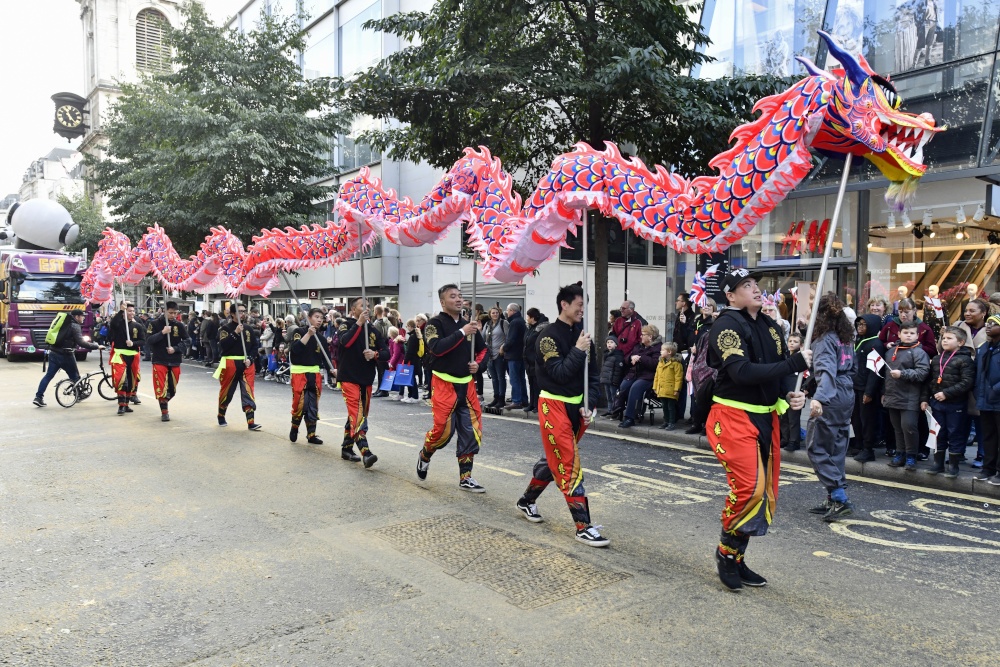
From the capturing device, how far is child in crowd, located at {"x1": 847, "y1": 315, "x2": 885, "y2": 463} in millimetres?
7887

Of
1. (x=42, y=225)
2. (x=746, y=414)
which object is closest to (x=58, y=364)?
(x=746, y=414)

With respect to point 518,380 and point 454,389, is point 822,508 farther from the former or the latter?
point 518,380

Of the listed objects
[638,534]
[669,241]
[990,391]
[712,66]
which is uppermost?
[712,66]

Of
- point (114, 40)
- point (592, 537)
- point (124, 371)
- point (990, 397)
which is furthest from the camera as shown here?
point (114, 40)

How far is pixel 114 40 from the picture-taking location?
202 ft

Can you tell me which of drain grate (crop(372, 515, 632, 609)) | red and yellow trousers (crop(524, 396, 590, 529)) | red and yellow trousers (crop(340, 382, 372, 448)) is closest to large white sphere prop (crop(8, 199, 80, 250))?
red and yellow trousers (crop(340, 382, 372, 448))

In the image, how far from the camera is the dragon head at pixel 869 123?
464 centimetres

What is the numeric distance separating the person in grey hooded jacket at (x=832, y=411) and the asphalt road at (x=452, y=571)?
10.2 inches

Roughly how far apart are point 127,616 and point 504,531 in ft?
Result: 8.58

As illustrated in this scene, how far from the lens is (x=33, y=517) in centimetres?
600

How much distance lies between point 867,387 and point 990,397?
1307 millimetres

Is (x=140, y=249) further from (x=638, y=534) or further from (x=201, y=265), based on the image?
(x=638, y=534)

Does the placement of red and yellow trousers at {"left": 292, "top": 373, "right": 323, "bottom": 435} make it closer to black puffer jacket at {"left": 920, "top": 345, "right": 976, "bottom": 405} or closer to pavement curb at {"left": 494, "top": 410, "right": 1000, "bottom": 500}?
pavement curb at {"left": 494, "top": 410, "right": 1000, "bottom": 500}

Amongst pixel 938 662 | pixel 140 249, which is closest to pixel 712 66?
pixel 140 249
